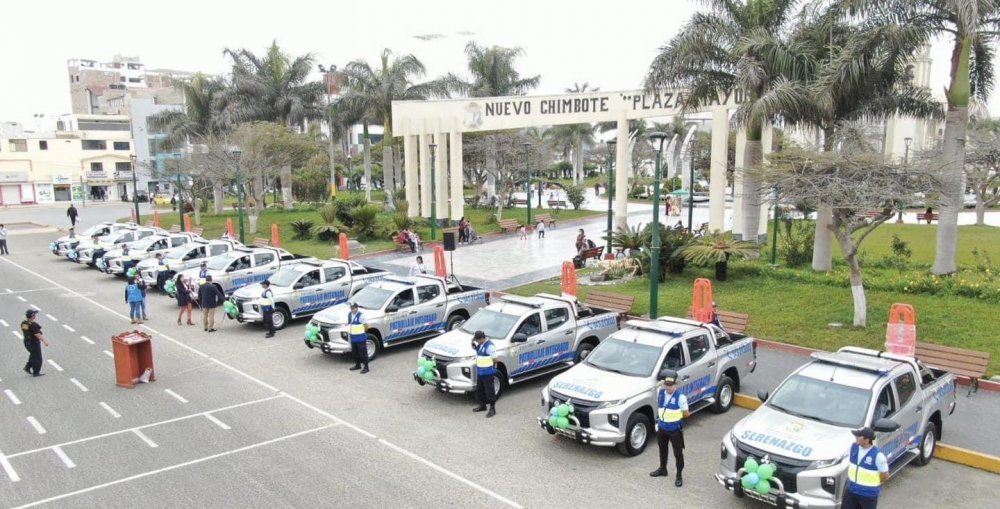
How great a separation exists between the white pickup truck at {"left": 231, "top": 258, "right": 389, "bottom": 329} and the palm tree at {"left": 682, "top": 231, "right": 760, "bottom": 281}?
903 cm

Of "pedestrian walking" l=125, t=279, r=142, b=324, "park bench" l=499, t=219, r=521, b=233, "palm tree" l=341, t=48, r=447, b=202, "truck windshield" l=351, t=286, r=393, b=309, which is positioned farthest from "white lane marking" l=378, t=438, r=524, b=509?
"palm tree" l=341, t=48, r=447, b=202

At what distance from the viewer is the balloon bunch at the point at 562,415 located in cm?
1027

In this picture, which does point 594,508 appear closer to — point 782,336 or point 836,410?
point 836,410

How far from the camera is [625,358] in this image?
11336mm

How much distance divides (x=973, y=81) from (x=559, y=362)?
14.4 m

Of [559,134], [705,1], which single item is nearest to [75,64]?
[559,134]

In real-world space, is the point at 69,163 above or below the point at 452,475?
above

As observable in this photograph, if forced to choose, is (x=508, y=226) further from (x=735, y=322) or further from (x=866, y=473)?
(x=866, y=473)

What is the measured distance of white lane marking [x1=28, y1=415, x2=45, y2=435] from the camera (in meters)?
11.7

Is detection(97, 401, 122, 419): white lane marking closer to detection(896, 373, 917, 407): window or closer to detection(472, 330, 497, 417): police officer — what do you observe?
detection(472, 330, 497, 417): police officer

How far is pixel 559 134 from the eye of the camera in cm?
7475

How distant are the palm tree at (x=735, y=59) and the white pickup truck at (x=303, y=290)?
35.9ft

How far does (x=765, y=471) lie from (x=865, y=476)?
3.54 ft

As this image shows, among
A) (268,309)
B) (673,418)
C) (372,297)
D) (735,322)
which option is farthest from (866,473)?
(268,309)
